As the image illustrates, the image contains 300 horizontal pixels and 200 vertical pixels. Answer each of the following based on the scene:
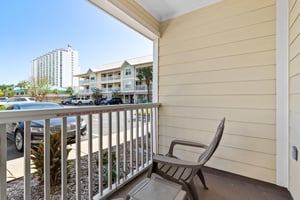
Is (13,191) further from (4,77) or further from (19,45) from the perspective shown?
(19,45)

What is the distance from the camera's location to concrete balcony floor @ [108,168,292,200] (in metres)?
1.69

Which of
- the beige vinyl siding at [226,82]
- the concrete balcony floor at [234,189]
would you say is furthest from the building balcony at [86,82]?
the beige vinyl siding at [226,82]

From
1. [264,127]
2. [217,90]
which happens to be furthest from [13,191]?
[264,127]

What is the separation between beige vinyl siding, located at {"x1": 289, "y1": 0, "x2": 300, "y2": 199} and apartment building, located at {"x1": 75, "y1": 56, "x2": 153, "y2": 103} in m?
1.64

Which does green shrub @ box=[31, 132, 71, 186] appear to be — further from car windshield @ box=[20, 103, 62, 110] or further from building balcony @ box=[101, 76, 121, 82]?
building balcony @ box=[101, 76, 121, 82]

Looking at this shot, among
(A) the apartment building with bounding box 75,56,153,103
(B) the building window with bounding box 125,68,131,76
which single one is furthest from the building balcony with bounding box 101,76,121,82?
(B) the building window with bounding box 125,68,131,76

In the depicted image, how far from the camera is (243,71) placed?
6.56ft

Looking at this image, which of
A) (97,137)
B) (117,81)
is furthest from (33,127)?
(117,81)

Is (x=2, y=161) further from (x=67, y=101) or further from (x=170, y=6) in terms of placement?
(x=170, y=6)

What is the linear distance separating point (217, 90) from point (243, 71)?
386 mm

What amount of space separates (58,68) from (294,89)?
84.8 inches

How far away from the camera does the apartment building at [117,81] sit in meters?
1.53

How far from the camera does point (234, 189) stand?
1.84 meters

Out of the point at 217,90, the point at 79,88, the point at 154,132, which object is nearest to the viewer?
Result: the point at 79,88
